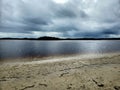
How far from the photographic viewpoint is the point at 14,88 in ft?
16.1

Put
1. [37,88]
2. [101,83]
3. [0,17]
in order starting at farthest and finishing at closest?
1. [101,83]
2. [37,88]
3. [0,17]

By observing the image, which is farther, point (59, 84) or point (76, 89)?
point (59, 84)

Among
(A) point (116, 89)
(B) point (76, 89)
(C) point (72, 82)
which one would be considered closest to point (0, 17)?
(B) point (76, 89)

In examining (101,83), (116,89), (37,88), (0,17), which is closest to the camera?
(0,17)

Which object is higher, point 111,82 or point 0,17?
point 0,17

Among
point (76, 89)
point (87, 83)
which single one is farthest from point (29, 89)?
point (87, 83)

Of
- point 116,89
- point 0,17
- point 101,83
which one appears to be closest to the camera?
point 0,17

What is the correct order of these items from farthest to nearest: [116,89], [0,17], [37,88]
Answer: [37,88] → [116,89] → [0,17]

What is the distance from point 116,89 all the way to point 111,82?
0.72 metres

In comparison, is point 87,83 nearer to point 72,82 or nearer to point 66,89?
point 72,82

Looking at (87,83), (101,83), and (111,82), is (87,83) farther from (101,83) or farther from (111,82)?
(111,82)

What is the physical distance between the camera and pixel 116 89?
4480 mm

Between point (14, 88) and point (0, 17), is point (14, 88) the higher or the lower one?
the lower one

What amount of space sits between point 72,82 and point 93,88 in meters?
1.05
